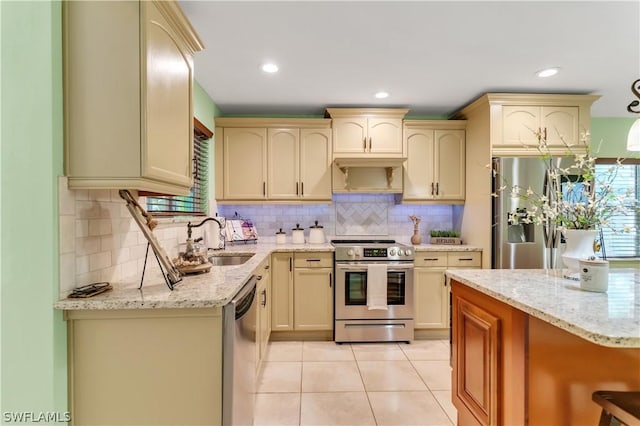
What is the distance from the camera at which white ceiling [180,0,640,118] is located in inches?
73.1

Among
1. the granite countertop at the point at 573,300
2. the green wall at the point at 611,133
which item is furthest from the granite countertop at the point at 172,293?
the green wall at the point at 611,133

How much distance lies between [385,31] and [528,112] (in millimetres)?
1997

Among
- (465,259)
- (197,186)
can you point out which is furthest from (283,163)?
(465,259)

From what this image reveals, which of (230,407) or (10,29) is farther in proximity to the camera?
(230,407)

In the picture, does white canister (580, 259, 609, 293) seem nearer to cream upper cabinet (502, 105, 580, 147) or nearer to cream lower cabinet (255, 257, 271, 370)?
cream lower cabinet (255, 257, 271, 370)

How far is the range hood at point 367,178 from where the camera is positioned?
3.62m

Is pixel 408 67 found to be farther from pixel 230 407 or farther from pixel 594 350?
pixel 230 407

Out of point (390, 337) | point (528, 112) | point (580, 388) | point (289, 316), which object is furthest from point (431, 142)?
point (580, 388)

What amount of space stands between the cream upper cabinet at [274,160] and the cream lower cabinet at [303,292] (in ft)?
2.44

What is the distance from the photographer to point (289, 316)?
327 cm

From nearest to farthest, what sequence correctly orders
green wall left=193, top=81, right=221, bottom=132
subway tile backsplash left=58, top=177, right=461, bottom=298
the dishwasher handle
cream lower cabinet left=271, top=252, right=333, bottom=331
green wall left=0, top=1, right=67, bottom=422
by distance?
green wall left=0, top=1, right=67, bottom=422
subway tile backsplash left=58, top=177, right=461, bottom=298
the dishwasher handle
green wall left=193, top=81, right=221, bottom=132
cream lower cabinet left=271, top=252, right=333, bottom=331

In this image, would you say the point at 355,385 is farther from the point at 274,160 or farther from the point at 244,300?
the point at 274,160

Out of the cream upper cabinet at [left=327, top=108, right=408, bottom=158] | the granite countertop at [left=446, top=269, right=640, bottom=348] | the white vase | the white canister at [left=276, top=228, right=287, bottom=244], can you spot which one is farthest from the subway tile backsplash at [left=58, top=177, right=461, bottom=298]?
the white vase

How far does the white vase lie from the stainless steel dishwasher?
1.73m
